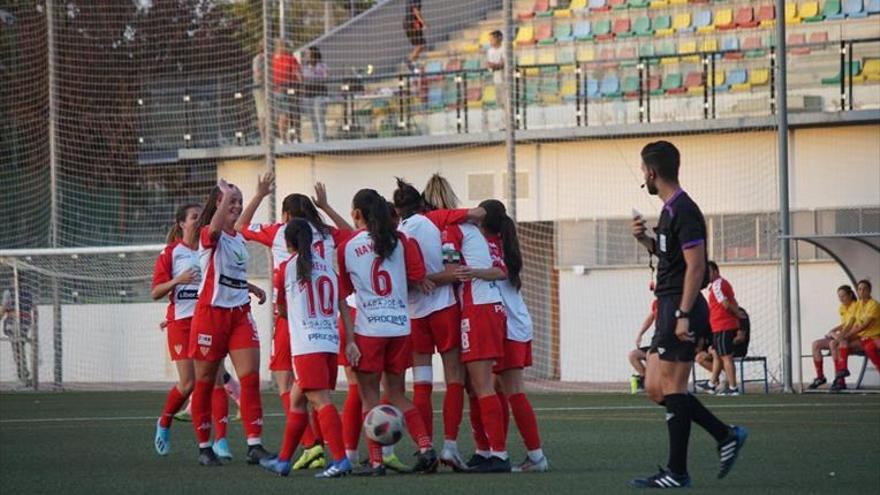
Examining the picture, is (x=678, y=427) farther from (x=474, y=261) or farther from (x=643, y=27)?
(x=643, y=27)

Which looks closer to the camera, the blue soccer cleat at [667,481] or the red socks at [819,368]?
the blue soccer cleat at [667,481]

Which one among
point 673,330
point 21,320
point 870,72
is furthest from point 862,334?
point 673,330

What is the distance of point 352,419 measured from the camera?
1155cm

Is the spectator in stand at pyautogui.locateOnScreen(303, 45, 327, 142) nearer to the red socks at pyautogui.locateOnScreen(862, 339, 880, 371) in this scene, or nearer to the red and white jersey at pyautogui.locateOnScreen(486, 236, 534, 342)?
the red socks at pyautogui.locateOnScreen(862, 339, 880, 371)

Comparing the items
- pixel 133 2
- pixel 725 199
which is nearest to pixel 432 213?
pixel 725 199

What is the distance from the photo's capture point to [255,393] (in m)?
12.1

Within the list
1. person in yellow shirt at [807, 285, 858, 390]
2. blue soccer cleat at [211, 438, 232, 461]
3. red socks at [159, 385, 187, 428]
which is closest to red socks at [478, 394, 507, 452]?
blue soccer cleat at [211, 438, 232, 461]

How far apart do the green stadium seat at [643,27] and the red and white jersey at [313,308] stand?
18686mm

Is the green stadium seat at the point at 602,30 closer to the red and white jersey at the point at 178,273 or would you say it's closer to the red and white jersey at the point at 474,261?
the red and white jersey at the point at 178,273

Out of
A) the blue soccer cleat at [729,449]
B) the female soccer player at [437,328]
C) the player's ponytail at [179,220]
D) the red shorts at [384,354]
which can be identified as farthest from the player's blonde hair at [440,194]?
the blue soccer cleat at [729,449]

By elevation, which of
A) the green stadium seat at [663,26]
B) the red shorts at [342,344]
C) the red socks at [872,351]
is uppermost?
the green stadium seat at [663,26]

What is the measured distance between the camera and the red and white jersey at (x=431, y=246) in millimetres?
11406

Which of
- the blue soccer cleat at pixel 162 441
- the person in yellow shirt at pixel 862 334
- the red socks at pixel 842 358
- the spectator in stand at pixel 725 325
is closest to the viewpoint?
the blue soccer cleat at pixel 162 441

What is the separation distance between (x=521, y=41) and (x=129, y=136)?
7.88m
